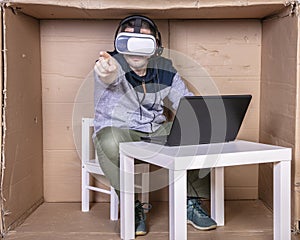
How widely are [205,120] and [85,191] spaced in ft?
2.05

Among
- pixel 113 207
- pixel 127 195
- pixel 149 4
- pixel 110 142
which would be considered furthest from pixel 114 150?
pixel 149 4

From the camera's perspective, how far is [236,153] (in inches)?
44.5

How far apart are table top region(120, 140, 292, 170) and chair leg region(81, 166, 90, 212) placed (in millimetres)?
412

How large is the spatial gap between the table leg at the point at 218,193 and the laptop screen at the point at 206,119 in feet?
0.67

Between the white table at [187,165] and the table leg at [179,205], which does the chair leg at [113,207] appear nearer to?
the white table at [187,165]

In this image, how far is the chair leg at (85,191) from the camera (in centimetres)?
164

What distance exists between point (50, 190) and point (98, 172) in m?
0.30

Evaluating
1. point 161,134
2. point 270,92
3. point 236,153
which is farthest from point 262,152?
point 270,92

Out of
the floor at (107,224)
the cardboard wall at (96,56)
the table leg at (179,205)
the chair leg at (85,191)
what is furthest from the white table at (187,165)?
the cardboard wall at (96,56)

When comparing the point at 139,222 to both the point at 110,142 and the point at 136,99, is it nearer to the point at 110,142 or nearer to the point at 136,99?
the point at 110,142

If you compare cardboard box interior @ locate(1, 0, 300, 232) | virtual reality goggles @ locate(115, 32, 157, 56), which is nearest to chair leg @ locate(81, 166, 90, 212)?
cardboard box interior @ locate(1, 0, 300, 232)

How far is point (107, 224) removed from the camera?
149 cm

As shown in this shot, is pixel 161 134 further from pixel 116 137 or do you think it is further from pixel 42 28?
pixel 42 28

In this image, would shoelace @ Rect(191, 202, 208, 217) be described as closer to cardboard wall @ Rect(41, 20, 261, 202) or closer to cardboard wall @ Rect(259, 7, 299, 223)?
cardboard wall @ Rect(259, 7, 299, 223)
